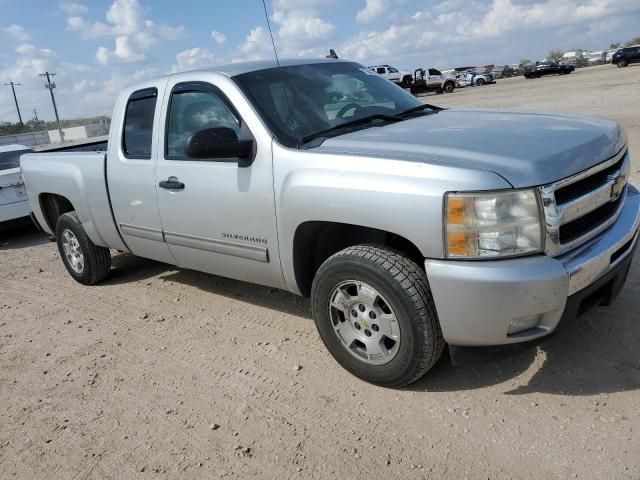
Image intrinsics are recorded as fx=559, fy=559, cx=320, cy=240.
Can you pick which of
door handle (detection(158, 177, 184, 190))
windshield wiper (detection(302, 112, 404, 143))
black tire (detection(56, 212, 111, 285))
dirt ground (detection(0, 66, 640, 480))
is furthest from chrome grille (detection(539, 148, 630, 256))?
black tire (detection(56, 212, 111, 285))

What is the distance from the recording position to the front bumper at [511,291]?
2580mm

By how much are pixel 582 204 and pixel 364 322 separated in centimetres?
130

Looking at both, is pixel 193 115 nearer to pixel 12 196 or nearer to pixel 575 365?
pixel 575 365

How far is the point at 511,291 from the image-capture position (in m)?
2.57

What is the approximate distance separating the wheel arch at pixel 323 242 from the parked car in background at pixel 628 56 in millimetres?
44382

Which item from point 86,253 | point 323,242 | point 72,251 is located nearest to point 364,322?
point 323,242

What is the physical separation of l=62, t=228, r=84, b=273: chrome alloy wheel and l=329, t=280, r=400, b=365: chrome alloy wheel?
3.41 metres

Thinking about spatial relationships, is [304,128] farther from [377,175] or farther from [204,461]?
[204,461]

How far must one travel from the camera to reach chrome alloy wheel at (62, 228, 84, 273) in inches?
223

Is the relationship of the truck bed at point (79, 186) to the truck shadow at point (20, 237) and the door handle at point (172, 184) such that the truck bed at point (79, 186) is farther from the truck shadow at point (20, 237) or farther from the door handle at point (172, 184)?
the truck shadow at point (20, 237)

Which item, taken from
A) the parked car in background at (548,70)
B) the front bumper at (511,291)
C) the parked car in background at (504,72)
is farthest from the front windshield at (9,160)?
the parked car in background at (504,72)

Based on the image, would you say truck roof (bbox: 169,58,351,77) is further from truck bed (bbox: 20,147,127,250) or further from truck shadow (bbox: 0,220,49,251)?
truck shadow (bbox: 0,220,49,251)

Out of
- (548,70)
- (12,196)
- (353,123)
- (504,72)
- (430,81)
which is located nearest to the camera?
(353,123)

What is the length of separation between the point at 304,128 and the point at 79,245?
10.3 ft
